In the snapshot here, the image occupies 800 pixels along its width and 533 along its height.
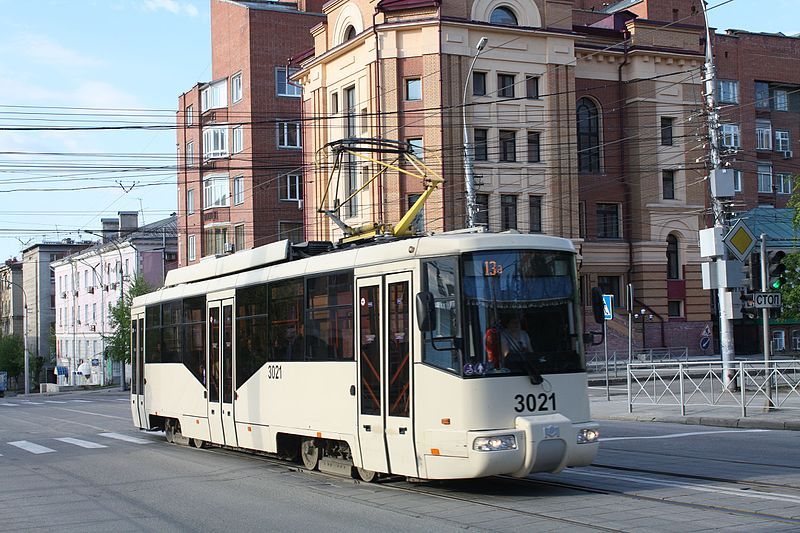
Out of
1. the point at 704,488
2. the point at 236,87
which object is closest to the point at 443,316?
the point at 704,488

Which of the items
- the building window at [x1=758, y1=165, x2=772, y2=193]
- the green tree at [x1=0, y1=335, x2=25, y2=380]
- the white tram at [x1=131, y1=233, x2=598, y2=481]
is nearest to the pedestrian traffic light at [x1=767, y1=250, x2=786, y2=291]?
the white tram at [x1=131, y1=233, x2=598, y2=481]

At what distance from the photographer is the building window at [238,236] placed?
190 feet

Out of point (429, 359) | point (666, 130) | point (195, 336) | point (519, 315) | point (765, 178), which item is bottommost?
point (429, 359)

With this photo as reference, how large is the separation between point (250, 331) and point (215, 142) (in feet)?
149

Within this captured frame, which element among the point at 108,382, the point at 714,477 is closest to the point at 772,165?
the point at 108,382

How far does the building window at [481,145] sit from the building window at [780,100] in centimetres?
2847

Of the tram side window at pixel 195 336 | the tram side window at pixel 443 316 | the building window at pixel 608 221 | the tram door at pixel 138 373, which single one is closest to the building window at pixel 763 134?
the building window at pixel 608 221

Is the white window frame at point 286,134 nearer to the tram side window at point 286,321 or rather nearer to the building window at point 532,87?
the building window at point 532,87

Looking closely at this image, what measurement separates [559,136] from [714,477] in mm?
36374

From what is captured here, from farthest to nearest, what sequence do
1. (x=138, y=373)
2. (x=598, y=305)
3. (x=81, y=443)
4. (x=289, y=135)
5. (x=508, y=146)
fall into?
1. (x=289, y=135)
2. (x=508, y=146)
3. (x=138, y=373)
4. (x=81, y=443)
5. (x=598, y=305)

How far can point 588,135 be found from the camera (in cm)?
5134

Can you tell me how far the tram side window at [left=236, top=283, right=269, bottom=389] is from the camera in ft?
52.4

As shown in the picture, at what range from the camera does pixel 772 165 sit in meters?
67.1

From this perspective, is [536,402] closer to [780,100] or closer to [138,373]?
[138,373]
